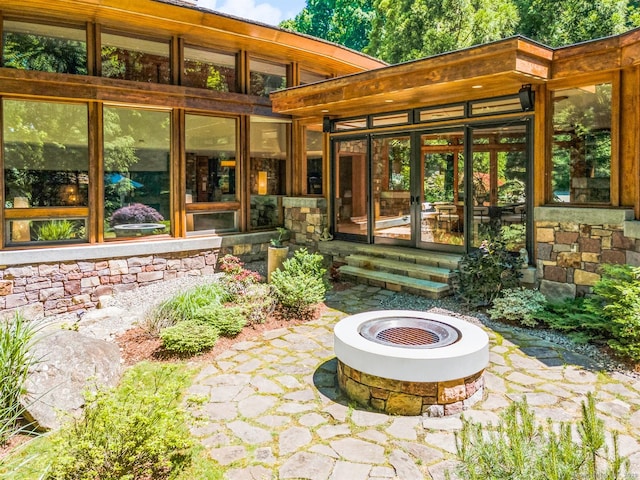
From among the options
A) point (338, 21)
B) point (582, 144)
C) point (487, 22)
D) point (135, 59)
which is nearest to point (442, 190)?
point (582, 144)

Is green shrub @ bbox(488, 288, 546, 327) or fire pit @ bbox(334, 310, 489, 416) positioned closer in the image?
fire pit @ bbox(334, 310, 489, 416)

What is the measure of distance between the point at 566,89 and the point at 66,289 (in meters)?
7.96

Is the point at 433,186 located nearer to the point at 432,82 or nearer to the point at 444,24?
the point at 432,82

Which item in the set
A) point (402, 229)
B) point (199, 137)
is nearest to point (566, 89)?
point (402, 229)

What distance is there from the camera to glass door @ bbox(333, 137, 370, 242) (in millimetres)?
9172

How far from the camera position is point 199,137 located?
8531mm

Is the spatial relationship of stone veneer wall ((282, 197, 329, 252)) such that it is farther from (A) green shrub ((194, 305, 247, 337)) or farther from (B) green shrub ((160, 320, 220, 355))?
(B) green shrub ((160, 320, 220, 355))

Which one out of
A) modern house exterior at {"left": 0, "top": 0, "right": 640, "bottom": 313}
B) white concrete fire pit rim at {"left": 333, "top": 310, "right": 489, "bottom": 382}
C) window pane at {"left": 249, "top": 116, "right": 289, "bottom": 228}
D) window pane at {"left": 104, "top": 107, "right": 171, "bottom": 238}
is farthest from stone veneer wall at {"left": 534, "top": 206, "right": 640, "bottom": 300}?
window pane at {"left": 104, "top": 107, "right": 171, "bottom": 238}

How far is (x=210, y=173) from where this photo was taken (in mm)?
8711

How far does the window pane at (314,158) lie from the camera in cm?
986

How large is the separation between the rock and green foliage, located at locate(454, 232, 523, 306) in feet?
15.3

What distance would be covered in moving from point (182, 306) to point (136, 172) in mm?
3039

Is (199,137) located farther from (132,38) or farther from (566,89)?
(566,89)

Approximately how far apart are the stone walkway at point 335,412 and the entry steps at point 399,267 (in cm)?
184
